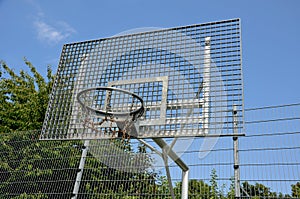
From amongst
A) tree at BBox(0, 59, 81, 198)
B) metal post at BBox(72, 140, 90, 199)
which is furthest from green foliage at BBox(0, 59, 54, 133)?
metal post at BBox(72, 140, 90, 199)

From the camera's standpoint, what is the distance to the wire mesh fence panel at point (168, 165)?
8.49 ft

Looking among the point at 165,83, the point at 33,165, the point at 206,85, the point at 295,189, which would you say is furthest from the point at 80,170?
the point at 295,189

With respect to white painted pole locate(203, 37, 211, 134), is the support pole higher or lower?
lower

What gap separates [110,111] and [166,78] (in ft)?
1.56

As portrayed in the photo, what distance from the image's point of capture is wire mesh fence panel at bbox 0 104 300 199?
2588 mm

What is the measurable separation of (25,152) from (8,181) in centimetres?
38

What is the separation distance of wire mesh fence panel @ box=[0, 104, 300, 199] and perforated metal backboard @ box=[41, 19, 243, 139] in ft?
0.91

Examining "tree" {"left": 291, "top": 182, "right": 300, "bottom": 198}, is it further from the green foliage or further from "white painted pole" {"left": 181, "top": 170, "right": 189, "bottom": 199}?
the green foliage

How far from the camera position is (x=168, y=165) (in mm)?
2604

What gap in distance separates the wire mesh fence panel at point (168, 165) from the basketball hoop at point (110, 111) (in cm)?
38

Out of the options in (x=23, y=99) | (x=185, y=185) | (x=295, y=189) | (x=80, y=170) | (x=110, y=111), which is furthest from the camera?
(x=23, y=99)

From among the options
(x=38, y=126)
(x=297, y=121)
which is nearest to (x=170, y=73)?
(x=297, y=121)

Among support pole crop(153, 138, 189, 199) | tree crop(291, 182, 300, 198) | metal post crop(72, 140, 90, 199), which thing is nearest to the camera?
support pole crop(153, 138, 189, 199)

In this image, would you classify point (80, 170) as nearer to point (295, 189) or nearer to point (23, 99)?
point (295, 189)
